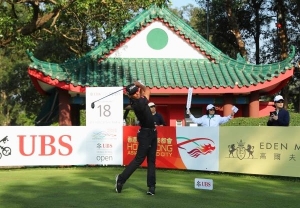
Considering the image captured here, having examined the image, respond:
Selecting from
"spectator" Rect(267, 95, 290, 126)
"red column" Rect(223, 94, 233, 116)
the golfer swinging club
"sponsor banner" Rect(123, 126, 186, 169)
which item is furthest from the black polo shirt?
"red column" Rect(223, 94, 233, 116)

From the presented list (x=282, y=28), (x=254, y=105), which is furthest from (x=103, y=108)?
(x=282, y=28)

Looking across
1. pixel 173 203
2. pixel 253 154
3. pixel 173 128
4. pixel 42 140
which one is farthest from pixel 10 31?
pixel 173 203

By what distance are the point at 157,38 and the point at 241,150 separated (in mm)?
9335

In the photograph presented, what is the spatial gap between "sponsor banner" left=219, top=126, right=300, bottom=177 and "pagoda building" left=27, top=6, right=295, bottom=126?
7295 millimetres

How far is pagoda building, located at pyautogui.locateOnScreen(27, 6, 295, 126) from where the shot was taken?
2047 cm

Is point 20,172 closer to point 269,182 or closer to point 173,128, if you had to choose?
point 173,128

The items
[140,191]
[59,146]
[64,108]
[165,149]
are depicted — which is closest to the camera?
[140,191]

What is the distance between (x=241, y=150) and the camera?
13.0m

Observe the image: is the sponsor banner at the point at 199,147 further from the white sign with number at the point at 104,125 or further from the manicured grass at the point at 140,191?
the white sign with number at the point at 104,125

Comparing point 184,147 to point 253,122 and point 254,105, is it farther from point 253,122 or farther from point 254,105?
point 254,105

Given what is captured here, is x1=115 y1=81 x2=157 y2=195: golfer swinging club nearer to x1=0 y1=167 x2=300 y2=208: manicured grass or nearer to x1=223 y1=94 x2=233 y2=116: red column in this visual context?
x1=0 y1=167 x2=300 y2=208: manicured grass

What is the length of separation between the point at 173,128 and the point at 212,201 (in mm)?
5554

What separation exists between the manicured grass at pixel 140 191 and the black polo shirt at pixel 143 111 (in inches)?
48.2

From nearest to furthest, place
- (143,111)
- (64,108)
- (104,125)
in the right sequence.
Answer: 1. (143,111)
2. (104,125)
3. (64,108)
